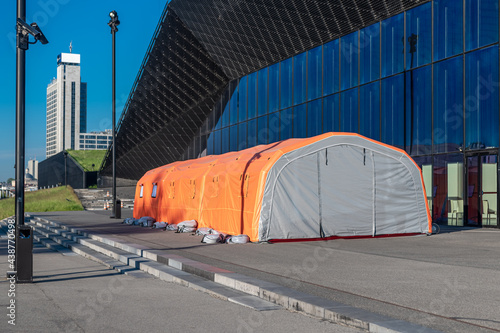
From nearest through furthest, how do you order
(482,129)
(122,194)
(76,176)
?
(482,129) < (122,194) < (76,176)

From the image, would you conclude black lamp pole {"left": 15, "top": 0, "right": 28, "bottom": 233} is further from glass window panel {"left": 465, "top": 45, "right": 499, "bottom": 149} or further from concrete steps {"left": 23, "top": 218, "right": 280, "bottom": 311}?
glass window panel {"left": 465, "top": 45, "right": 499, "bottom": 149}

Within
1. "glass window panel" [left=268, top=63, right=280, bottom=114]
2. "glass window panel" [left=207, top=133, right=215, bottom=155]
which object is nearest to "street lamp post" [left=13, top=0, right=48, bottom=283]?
"glass window panel" [left=268, top=63, right=280, bottom=114]

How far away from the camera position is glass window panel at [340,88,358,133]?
96.1 feet

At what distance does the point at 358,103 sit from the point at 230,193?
41.7 feet

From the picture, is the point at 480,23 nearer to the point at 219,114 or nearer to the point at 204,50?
→ the point at 204,50

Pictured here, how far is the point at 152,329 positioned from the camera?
616 centimetres

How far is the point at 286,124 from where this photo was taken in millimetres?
35875

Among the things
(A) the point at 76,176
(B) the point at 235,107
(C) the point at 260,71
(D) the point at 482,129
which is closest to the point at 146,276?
(D) the point at 482,129

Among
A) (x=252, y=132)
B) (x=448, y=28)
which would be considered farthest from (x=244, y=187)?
(x=252, y=132)

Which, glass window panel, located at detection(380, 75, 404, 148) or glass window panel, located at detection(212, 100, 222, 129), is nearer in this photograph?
glass window panel, located at detection(380, 75, 404, 148)

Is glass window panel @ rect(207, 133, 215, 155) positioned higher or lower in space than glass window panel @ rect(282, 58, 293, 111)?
lower

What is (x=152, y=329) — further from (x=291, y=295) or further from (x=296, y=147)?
(x=296, y=147)

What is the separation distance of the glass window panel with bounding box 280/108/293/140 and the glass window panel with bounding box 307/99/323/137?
203cm

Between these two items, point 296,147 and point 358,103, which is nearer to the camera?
point 296,147
